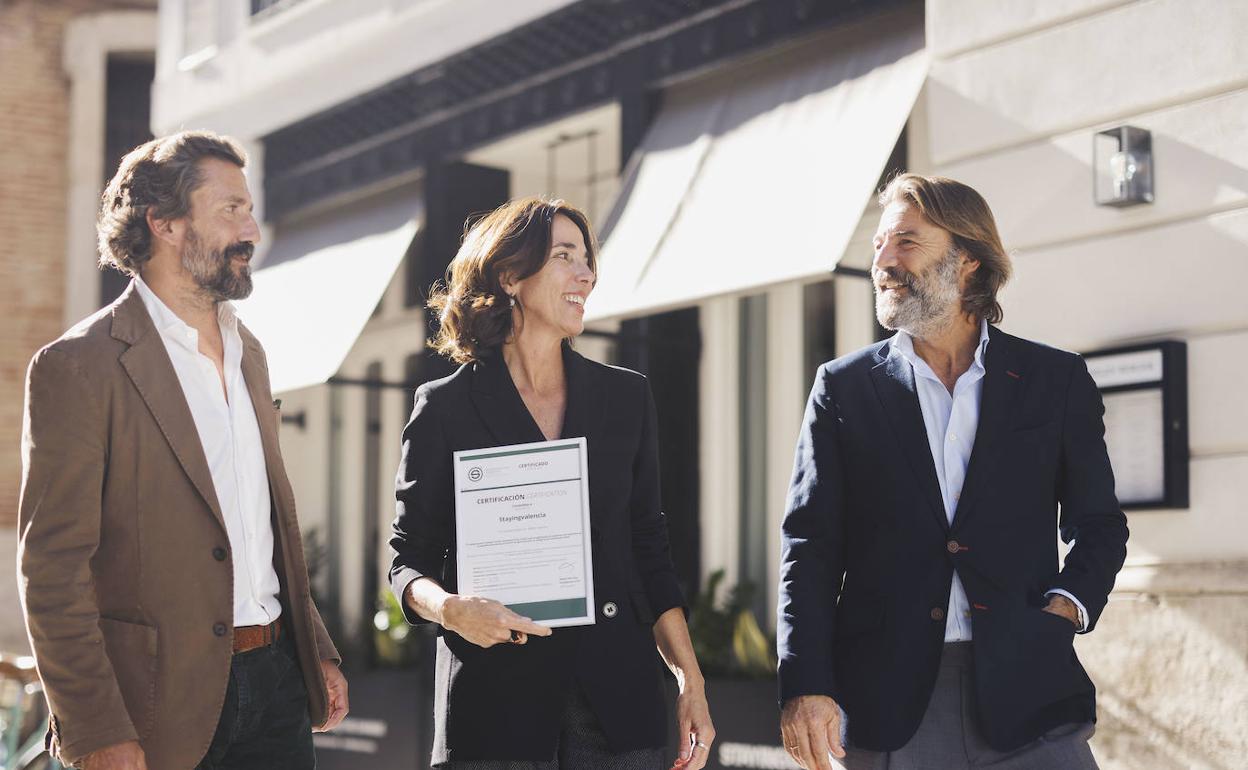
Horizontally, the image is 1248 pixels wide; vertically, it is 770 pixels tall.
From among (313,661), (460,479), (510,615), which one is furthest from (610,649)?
(313,661)

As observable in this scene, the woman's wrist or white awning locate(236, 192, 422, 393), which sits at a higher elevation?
Result: white awning locate(236, 192, 422, 393)

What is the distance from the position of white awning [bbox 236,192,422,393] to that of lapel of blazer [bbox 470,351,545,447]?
20.6 feet

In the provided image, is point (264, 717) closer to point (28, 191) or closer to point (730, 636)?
point (730, 636)

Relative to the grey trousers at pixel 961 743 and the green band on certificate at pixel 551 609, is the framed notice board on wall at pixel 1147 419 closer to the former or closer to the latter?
the grey trousers at pixel 961 743

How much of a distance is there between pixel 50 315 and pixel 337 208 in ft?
16.1

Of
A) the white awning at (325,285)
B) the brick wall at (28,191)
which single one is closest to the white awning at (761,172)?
the white awning at (325,285)

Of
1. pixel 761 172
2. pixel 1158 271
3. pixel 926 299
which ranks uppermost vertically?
pixel 761 172

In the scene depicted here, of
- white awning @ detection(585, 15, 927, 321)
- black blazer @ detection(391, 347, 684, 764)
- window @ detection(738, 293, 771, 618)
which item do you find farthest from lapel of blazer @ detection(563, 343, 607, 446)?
window @ detection(738, 293, 771, 618)

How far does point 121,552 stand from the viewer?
365cm

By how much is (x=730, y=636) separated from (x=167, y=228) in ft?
17.9

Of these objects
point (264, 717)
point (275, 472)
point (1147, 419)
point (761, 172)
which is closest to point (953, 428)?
point (275, 472)

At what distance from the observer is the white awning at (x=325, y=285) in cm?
1027

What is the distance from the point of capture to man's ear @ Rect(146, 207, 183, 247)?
13.0 ft

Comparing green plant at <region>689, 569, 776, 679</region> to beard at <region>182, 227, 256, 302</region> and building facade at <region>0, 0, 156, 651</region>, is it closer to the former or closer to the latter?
beard at <region>182, 227, 256, 302</region>
